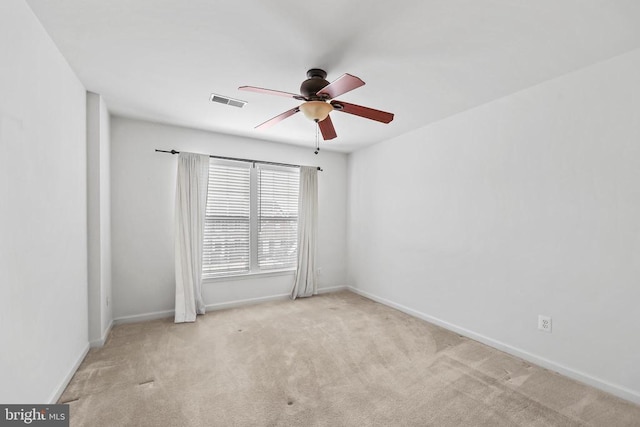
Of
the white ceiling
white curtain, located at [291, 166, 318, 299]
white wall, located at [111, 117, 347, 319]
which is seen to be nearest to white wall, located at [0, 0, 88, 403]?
the white ceiling

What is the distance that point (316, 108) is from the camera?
2.21m

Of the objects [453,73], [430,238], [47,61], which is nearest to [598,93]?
[453,73]

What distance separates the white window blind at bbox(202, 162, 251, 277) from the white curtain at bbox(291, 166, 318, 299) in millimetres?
841

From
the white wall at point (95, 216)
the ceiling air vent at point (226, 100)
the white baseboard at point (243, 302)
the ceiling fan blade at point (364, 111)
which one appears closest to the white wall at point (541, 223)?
the ceiling fan blade at point (364, 111)

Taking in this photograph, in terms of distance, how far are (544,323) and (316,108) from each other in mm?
2686

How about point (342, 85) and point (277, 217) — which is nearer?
point (342, 85)

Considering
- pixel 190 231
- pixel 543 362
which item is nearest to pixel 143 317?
pixel 190 231

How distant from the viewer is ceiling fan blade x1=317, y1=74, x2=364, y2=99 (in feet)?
5.71

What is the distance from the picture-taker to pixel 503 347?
283 cm

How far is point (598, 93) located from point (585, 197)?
0.81m

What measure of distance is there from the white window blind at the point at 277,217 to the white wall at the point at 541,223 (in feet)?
5.99

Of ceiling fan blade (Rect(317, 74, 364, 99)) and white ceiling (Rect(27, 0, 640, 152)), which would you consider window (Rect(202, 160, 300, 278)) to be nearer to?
white ceiling (Rect(27, 0, 640, 152))

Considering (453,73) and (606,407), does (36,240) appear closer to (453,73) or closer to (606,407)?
(453,73)

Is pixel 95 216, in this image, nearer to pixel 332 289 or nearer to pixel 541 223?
pixel 332 289
